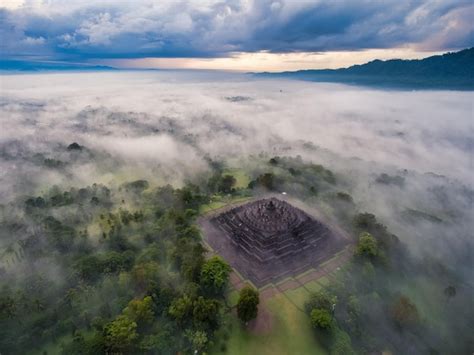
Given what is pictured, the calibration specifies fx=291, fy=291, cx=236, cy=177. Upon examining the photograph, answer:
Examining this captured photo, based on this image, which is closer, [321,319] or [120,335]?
[120,335]

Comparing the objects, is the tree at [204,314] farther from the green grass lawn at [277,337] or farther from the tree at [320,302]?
the tree at [320,302]

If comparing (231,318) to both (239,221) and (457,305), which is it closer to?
(239,221)

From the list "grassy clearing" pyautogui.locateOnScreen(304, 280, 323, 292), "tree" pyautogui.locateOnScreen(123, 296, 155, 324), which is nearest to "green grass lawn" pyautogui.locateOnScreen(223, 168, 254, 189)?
"grassy clearing" pyautogui.locateOnScreen(304, 280, 323, 292)

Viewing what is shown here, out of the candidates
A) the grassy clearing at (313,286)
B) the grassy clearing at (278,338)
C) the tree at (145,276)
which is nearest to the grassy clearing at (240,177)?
the grassy clearing at (313,286)

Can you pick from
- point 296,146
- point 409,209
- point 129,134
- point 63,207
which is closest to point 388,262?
point 409,209

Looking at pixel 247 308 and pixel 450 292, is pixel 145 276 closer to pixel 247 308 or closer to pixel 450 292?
pixel 247 308

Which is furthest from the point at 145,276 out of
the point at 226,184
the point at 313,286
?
the point at 226,184
